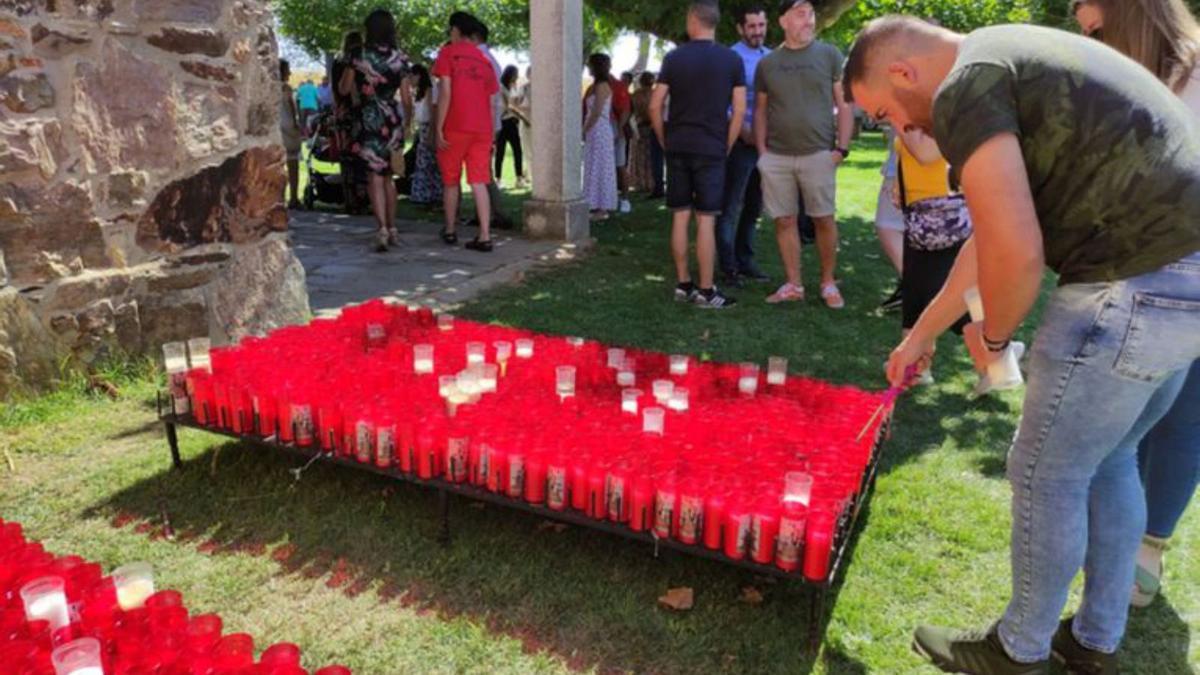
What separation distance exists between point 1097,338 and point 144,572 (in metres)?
2.22

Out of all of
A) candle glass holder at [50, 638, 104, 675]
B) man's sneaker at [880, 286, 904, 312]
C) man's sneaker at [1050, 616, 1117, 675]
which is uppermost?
candle glass holder at [50, 638, 104, 675]

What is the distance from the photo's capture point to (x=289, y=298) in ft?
16.2

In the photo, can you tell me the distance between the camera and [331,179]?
10.1 meters

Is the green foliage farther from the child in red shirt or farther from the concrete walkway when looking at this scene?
the child in red shirt

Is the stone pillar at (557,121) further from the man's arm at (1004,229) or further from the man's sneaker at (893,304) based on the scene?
the man's arm at (1004,229)

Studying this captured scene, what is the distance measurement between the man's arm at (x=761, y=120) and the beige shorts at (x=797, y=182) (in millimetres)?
82

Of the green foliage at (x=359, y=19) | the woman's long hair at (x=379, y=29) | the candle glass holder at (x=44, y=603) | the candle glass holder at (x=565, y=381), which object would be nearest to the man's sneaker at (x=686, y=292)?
the candle glass holder at (x=565, y=381)

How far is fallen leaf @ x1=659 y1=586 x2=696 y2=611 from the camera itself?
2578 mm

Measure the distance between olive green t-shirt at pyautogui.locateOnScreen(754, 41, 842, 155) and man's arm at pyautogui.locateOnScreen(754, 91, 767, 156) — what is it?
2.2 inches

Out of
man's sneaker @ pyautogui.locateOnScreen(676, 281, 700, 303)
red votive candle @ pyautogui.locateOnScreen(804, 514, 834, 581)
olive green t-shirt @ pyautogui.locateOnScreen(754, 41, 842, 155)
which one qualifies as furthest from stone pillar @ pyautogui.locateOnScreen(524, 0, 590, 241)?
red votive candle @ pyautogui.locateOnScreen(804, 514, 834, 581)

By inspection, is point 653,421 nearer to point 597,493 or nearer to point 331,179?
point 597,493

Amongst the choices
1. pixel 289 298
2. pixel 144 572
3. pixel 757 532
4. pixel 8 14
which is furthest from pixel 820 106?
pixel 144 572

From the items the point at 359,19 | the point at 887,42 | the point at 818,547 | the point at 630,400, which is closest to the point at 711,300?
the point at 630,400

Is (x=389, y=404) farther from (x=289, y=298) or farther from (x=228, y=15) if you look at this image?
(x=228, y=15)
